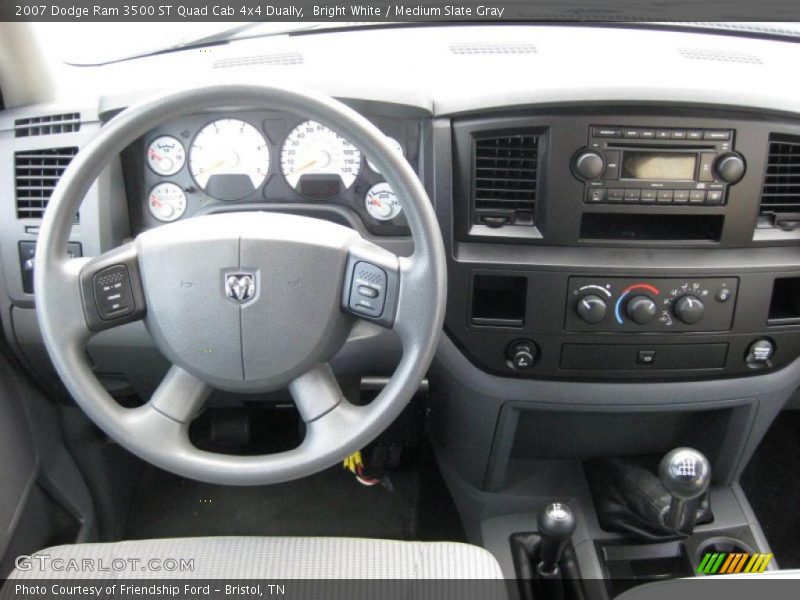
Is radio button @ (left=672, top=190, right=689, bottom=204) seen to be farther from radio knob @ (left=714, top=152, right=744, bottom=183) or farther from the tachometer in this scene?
the tachometer

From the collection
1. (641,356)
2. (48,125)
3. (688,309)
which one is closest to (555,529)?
(641,356)

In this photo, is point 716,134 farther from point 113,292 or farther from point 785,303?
point 113,292

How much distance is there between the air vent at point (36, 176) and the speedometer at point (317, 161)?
0.43m

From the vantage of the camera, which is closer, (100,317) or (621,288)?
(100,317)

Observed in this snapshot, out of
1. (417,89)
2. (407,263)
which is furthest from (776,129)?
(407,263)

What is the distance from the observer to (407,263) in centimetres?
111

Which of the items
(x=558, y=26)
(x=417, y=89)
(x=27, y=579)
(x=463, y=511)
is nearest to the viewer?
(x=27, y=579)

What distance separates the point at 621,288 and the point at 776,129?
0.42 metres

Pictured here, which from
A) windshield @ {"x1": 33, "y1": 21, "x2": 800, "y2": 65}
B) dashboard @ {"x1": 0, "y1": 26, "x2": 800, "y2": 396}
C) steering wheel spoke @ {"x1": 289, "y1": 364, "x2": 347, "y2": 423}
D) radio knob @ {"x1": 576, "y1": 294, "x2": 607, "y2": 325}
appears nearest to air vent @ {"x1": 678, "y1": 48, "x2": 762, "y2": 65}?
dashboard @ {"x1": 0, "y1": 26, "x2": 800, "y2": 396}

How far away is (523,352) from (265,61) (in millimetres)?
856

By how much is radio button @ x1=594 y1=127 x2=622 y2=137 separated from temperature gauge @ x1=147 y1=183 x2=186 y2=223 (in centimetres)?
82

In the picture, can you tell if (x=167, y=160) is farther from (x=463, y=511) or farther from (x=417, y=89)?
(x=463, y=511)

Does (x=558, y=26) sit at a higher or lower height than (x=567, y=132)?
higher

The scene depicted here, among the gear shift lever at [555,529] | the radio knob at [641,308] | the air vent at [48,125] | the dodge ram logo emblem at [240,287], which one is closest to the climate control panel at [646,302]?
the radio knob at [641,308]
